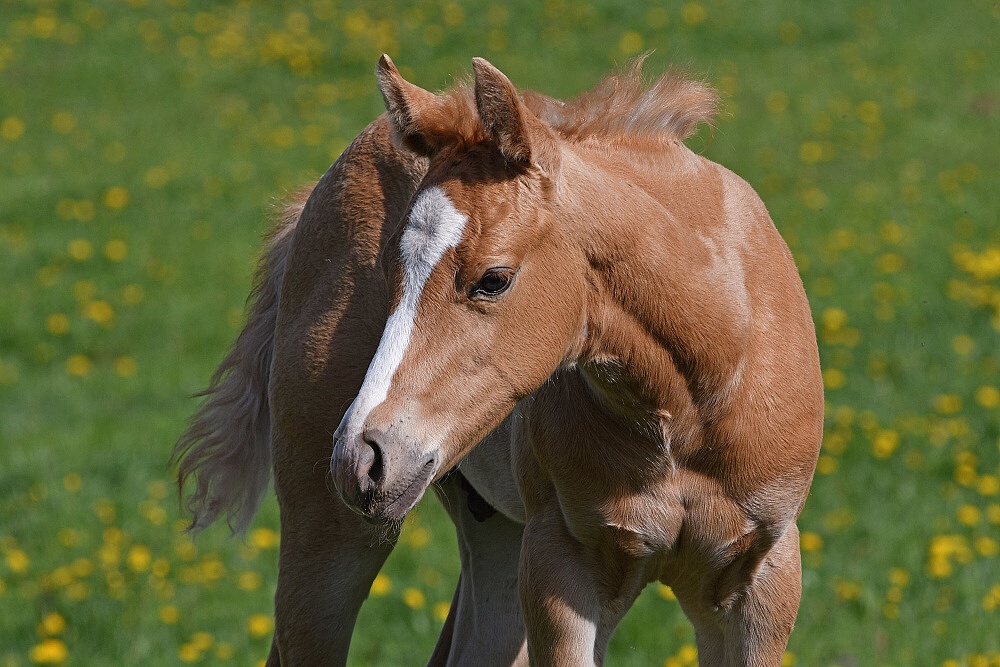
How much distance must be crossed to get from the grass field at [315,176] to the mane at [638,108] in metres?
0.19

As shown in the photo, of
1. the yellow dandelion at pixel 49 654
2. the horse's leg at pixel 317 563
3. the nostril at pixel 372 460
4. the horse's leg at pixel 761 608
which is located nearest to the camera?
the nostril at pixel 372 460

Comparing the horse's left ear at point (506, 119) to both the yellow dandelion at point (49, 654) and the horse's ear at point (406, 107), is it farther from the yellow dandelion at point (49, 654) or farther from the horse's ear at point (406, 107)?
the yellow dandelion at point (49, 654)

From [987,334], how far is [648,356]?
4.83 meters

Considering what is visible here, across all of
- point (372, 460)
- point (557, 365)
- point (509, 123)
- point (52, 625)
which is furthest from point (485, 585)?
point (52, 625)

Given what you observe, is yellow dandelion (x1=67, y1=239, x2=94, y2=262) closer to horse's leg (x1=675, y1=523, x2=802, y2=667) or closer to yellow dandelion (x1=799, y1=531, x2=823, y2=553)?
yellow dandelion (x1=799, y1=531, x2=823, y2=553)

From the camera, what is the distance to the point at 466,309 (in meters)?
2.14

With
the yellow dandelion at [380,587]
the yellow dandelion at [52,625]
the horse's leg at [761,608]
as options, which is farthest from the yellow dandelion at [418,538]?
the horse's leg at [761,608]

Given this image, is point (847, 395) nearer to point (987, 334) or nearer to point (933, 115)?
point (987, 334)

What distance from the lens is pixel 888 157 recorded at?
9758 mm

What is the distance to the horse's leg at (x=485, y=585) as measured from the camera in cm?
350

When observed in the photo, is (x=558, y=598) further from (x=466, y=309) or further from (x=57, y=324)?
(x=57, y=324)

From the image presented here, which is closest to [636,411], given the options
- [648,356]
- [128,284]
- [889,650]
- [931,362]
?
[648,356]

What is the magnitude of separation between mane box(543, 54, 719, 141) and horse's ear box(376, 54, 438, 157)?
272 mm

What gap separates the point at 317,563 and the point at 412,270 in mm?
1311
